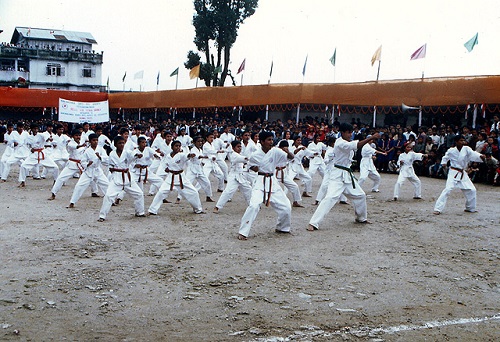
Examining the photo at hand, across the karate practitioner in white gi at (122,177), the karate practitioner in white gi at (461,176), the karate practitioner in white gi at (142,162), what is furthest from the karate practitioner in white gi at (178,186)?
the karate practitioner in white gi at (461,176)

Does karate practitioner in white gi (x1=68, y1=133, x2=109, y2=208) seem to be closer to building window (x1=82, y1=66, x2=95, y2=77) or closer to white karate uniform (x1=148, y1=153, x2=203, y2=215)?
white karate uniform (x1=148, y1=153, x2=203, y2=215)

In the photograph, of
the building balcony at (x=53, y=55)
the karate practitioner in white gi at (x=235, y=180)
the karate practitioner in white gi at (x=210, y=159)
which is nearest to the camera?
the karate practitioner in white gi at (x=235, y=180)

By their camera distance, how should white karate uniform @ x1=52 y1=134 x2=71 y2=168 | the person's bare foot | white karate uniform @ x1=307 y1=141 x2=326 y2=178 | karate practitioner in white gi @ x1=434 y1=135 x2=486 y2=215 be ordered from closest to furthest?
1. the person's bare foot
2. karate practitioner in white gi @ x1=434 y1=135 x2=486 y2=215
3. white karate uniform @ x1=307 y1=141 x2=326 y2=178
4. white karate uniform @ x1=52 y1=134 x2=71 y2=168

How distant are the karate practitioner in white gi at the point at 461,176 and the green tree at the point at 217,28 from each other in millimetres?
22252

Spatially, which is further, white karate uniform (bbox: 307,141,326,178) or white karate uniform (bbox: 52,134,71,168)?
white karate uniform (bbox: 52,134,71,168)

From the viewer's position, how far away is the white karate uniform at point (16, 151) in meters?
13.4

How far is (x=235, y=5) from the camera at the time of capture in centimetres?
3028

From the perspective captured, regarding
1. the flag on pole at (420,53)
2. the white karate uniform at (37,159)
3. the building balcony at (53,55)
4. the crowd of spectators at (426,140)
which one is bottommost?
the white karate uniform at (37,159)

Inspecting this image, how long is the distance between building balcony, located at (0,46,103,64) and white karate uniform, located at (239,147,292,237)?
1502 inches

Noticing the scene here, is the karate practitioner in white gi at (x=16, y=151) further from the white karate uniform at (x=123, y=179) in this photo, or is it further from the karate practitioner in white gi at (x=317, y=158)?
the karate practitioner in white gi at (x=317, y=158)

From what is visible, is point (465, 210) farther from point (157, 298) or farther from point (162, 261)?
point (157, 298)

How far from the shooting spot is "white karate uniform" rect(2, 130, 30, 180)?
13.4 meters

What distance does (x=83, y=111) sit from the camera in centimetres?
2272

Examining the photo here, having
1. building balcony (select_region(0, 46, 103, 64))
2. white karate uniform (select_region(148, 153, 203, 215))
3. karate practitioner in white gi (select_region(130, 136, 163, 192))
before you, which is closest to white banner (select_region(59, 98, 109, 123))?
karate practitioner in white gi (select_region(130, 136, 163, 192))
